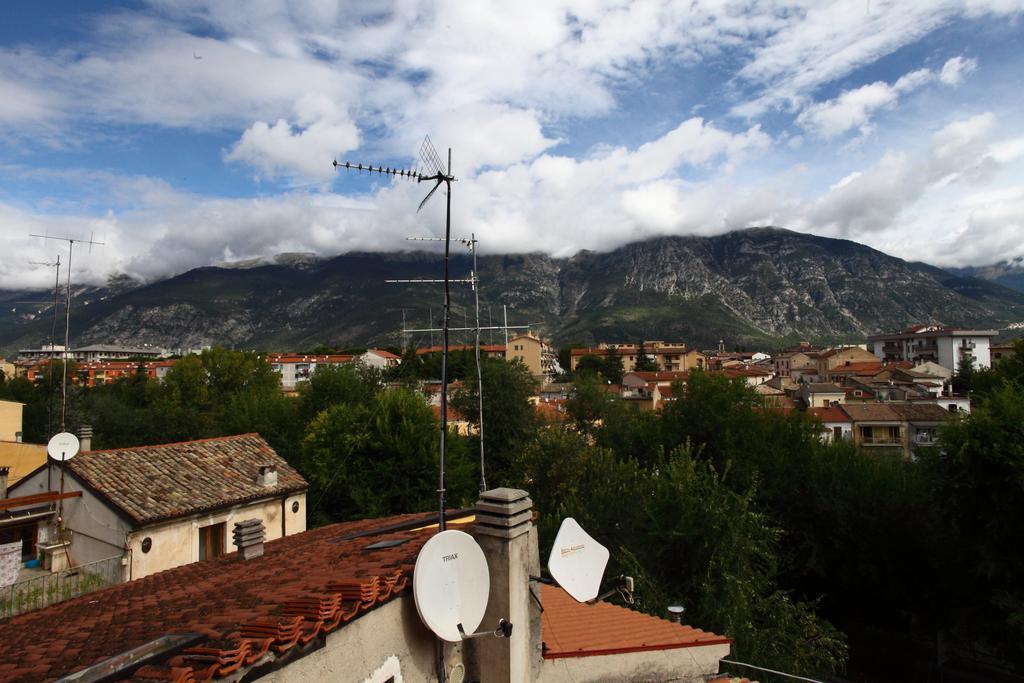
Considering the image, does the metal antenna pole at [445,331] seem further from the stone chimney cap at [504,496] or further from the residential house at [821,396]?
the residential house at [821,396]

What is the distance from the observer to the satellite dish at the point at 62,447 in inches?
443

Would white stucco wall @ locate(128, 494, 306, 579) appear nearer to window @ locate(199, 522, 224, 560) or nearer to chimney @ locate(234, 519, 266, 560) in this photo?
window @ locate(199, 522, 224, 560)

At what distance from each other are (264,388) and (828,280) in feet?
598

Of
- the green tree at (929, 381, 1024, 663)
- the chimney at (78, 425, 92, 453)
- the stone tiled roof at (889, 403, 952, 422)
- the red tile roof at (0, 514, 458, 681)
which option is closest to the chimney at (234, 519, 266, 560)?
the red tile roof at (0, 514, 458, 681)

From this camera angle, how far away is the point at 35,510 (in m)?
11.5

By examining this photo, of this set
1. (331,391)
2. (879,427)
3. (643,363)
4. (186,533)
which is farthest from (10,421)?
(643,363)

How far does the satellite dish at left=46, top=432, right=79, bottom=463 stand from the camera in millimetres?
11250

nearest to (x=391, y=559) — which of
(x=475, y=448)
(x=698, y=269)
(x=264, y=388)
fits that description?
(x=475, y=448)

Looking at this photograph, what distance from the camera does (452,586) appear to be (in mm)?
4023

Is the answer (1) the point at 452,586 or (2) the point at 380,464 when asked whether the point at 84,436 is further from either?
(1) the point at 452,586

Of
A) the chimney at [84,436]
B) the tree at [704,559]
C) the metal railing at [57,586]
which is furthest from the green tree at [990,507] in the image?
the chimney at [84,436]

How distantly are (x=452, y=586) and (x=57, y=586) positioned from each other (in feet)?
27.0

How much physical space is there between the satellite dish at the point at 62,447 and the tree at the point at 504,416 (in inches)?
689

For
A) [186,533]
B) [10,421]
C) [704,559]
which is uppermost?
[10,421]
